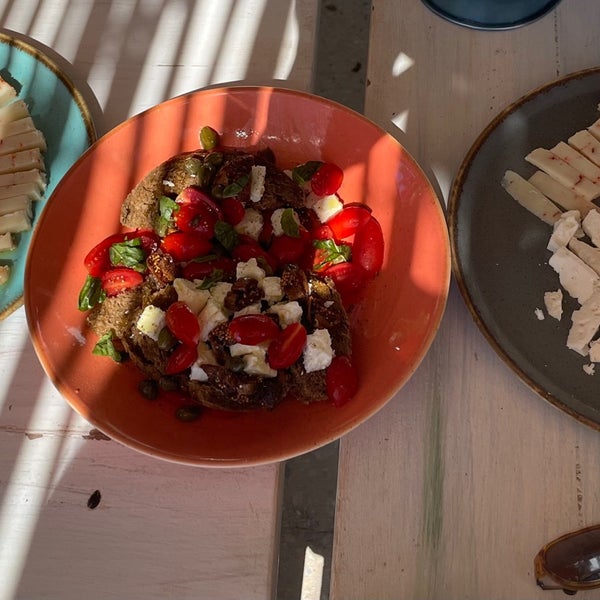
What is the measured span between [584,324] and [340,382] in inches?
18.0

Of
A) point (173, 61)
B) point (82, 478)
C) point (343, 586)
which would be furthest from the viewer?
point (173, 61)

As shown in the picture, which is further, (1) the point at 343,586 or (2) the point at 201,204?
(2) the point at 201,204

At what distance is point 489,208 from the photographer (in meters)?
1.26

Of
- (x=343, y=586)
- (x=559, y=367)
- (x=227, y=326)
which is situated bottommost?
(x=343, y=586)

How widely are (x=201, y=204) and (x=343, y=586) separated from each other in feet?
2.44

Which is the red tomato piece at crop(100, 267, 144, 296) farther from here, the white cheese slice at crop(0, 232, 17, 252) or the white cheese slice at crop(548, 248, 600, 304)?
the white cheese slice at crop(548, 248, 600, 304)

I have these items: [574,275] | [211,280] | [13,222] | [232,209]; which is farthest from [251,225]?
[574,275]

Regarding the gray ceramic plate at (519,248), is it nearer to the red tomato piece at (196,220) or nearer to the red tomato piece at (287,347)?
the red tomato piece at (287,347)

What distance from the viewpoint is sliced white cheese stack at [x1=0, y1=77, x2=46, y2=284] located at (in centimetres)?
134

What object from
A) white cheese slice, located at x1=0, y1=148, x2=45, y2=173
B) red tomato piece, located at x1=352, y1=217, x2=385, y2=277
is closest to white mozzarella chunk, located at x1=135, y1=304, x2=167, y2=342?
red tomato piece, located at x1=352, y1=217, x2=385, y2=277

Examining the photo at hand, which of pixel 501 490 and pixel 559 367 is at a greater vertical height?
pixel 559 367

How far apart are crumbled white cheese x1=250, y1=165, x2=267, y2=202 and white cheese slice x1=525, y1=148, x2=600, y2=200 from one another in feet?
1.84

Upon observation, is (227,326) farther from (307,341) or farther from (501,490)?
(501,490)

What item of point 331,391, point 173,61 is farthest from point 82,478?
point 173,61
